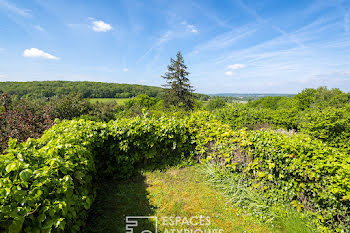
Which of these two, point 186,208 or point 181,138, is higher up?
point 181,138

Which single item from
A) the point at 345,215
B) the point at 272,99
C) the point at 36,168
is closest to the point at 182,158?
the point at 345,215

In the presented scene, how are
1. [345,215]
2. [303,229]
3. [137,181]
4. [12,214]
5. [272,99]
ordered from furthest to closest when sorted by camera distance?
[272,99]
[137,181]
[303,229]
[345,215]
[12,214]

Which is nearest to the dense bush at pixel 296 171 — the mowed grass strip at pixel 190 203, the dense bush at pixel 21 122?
the mowed grass strip at pixel 190 203

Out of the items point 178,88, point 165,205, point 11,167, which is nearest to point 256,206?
point 165,205

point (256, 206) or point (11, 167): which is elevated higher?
point (11, 167)

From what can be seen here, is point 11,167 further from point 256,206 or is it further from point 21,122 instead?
point 21,122

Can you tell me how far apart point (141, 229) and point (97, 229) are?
85 centimetres

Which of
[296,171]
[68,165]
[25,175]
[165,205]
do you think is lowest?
[165,205]

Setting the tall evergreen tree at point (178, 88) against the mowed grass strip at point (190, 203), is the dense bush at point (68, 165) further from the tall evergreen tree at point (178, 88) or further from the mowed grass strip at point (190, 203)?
the tall evergreen tree at point (178, 88)

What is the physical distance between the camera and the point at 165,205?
3818 mm

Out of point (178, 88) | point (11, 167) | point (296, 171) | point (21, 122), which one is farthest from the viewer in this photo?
point (178, 88)

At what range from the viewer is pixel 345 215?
2645mm

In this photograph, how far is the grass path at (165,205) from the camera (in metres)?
3.24

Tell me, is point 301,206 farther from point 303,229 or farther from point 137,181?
point 137,181
